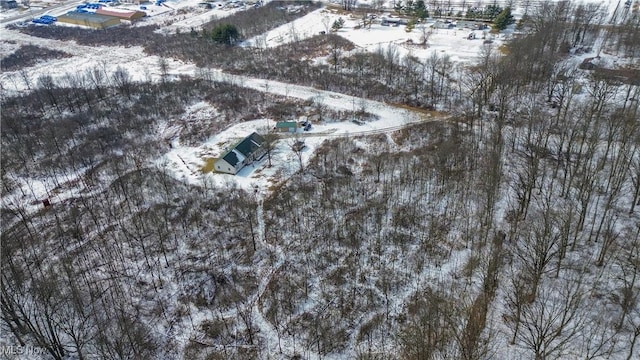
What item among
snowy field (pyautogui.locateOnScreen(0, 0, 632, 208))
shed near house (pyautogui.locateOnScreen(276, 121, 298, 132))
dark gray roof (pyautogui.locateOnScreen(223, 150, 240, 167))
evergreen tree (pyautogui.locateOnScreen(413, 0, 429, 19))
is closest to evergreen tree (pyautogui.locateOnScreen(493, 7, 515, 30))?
snowy field (pyautogui.locateOnScreen(0, 0, 632, 208))

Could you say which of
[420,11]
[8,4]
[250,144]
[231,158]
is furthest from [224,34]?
[8,4]

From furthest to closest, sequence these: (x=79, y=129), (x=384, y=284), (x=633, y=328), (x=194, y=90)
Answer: (x=194, y=90), (x=79, y=129), (x=384, y=284), (x=633, y=328)

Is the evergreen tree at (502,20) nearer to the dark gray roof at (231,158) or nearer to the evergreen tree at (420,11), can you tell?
the evergreen tree at (420,11)

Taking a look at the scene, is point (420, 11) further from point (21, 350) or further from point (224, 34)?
point (21, 350)

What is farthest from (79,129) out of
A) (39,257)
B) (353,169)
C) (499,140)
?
(499,140)

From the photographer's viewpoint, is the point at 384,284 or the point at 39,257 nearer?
the point at 384,284

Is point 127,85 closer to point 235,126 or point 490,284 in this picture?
point 235,126
